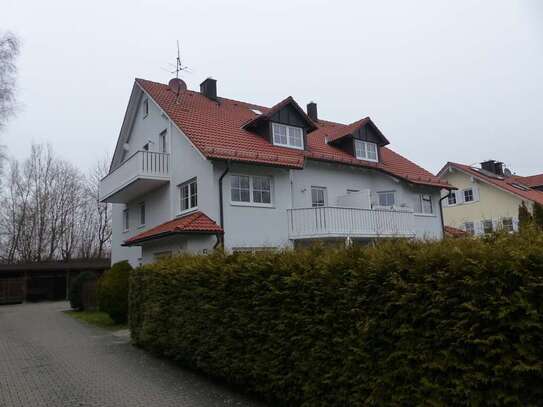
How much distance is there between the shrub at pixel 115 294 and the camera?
50.8 ft

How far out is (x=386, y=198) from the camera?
2102 cm

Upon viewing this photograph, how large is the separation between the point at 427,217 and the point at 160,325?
15.8m

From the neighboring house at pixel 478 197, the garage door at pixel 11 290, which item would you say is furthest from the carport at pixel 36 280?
the neighboring house at pixel 478 197

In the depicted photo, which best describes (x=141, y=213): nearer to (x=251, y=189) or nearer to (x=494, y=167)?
(x=251, y=189)

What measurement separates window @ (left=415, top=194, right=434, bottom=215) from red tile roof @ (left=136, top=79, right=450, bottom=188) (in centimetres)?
77

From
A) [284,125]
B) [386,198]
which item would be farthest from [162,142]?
[386,198]

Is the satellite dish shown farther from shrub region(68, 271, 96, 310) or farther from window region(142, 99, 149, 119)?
shrub region(68, 271, 96, 310)

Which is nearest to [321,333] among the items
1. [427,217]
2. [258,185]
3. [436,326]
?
[436,326]

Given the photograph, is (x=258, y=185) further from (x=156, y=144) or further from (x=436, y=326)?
(x=436, y=326)

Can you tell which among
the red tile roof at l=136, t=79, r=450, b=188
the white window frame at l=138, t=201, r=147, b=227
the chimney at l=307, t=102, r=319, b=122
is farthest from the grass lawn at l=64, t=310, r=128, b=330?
Answer: the chimney at l=307, t=102, r=319, b=122

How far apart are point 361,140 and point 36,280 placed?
25.0 meters

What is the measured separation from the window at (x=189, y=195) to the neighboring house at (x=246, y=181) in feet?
0.15

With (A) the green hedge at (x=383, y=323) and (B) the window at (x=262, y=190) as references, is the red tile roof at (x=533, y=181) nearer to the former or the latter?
(B) the window at (x=262, y=190)

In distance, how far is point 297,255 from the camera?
20.1 ft
